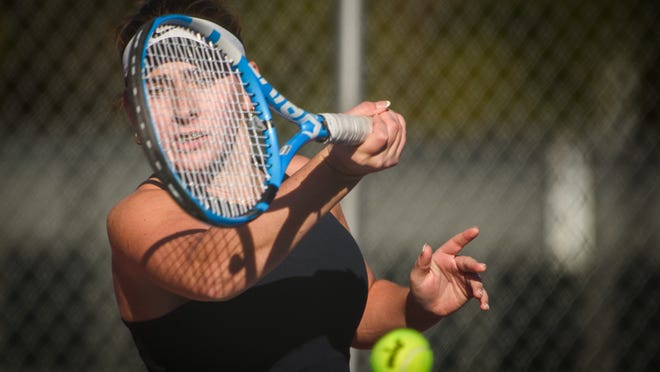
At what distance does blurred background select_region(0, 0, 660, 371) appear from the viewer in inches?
159

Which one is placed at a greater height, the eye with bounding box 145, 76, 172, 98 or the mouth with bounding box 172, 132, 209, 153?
the eye with bounding box 145, 76, 172, 98

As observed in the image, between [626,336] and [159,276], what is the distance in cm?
279

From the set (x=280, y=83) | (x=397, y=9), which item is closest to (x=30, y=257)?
(x=280, y=83)

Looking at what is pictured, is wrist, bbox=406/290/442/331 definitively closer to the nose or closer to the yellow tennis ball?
the yellow tennis ball

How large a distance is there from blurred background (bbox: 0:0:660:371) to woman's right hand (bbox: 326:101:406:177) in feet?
7.08

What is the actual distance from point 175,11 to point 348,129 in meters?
0.60

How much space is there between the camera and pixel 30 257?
423 cm

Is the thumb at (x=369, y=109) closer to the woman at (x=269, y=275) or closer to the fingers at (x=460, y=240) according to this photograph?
the woman at (x=269, y=275)

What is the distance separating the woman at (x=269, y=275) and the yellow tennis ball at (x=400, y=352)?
66 millimetres

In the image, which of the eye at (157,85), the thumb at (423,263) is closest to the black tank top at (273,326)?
the thumb at (423,263)

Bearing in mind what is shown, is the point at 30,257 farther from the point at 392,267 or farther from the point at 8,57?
the point at 392,267

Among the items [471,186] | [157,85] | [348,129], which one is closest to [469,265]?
[348,129]

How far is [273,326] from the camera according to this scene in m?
1.97

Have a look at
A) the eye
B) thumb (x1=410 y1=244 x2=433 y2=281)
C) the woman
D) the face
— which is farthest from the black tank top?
the eye
